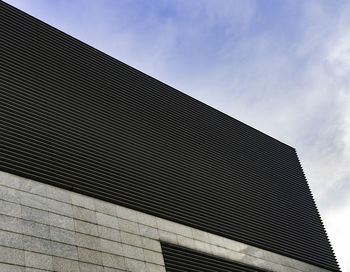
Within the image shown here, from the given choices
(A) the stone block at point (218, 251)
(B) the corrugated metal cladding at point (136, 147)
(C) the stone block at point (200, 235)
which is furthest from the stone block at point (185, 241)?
(A) the stone block at point (218, 251)

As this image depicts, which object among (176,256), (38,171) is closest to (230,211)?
(176,256)

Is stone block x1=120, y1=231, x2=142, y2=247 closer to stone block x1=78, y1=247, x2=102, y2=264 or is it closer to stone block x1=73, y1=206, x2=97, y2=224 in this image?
stone block x1=73, y1=206, x2=97, y2=224

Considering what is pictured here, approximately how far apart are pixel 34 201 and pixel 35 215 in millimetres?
727

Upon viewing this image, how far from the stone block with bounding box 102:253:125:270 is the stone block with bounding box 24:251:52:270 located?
9.99 ft

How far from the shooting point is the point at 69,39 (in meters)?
35.5

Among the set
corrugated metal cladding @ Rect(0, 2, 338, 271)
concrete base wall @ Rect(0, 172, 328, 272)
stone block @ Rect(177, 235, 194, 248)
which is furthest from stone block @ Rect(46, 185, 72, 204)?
stone block @ Rect(177, 235, 194, 248)

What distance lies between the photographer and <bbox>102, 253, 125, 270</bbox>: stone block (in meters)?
25.9

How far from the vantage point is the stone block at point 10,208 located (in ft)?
77.4

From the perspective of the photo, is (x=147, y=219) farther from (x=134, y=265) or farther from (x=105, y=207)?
(x=134, y=265)

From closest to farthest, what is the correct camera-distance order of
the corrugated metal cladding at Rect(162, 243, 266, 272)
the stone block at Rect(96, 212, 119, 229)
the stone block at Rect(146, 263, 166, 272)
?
the stone block at Rect(96, 212, 119, 229), the stone block at Rect(146, 263, 166, 272), the corrugated metal cladding at Rect(162, 243, 266, 272)

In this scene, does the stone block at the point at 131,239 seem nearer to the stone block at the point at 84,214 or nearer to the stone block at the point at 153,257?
the stone block at the point at 153,257

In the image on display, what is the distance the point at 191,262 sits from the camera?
30.4 m

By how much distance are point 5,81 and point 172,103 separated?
45.6 ft

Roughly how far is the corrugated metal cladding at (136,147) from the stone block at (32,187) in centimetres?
35
